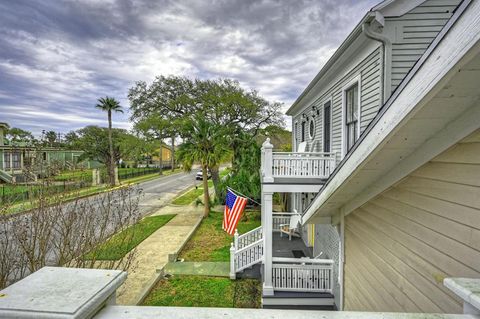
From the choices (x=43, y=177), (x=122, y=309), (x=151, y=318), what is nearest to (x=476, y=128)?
(x=151, y=318)

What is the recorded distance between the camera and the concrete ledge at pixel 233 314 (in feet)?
2.87

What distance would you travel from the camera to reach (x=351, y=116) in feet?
22.5

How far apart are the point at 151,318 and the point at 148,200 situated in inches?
906

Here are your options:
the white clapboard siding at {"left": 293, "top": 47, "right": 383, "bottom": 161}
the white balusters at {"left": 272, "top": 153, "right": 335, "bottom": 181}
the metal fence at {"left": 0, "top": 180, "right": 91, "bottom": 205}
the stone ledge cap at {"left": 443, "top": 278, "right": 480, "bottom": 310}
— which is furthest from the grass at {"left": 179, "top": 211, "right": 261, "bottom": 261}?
the stone ledge cap at {"left": 443, "top": 278, "right": 480, "bottom": 310}

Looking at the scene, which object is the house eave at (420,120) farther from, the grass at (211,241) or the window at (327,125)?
the grass at (211,241)

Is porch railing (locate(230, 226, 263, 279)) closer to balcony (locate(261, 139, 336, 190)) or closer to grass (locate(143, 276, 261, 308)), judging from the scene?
grass (locate(143, 276, 261, 308))

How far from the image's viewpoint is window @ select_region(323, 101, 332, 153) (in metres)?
8.53

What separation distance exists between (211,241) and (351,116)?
28.2 ft

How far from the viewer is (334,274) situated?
679cm

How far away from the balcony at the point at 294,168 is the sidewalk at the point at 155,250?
4.20m

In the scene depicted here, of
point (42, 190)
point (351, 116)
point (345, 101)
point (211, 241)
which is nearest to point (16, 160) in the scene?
point (211, 241)

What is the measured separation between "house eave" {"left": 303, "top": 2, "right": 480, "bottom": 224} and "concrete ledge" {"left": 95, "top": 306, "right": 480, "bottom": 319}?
3.70 ft

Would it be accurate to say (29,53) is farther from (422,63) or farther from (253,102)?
(253,102)

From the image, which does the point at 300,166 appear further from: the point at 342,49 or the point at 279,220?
the point at 279,220
